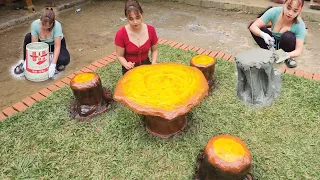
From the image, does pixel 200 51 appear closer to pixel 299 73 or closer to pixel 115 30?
pixel 299 73

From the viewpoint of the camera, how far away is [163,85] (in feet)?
8.25

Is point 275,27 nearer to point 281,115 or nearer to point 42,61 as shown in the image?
point 281,115

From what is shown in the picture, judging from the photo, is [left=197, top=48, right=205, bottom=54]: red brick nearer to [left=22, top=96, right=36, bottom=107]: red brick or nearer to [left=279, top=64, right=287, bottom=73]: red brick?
[left=279, top=64, right=287, bottom=73]: red brick

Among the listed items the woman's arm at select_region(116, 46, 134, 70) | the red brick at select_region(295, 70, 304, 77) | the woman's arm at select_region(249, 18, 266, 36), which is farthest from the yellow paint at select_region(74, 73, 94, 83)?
the red brick at select_region(295, 70, 304, 77)

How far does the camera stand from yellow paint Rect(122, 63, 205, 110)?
2.32 m

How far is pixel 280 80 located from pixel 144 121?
195 cm

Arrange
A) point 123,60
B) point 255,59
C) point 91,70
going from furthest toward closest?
point 91,70
point 123,60
point 255,59

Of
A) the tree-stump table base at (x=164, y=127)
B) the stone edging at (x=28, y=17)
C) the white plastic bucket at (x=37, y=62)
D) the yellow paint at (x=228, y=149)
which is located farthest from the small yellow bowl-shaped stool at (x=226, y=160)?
the stone edging at (x=28, y=17)

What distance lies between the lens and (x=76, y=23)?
5.96 meters

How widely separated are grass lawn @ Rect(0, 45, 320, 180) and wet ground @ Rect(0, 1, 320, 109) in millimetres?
827

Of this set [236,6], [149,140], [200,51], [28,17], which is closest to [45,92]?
[149,140]

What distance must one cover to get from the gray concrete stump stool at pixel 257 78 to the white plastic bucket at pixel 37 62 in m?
2.54

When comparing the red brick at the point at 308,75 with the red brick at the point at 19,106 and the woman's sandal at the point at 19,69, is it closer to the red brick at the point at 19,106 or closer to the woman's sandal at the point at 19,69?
the red brick at the point at 19,106

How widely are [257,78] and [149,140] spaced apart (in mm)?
1428
